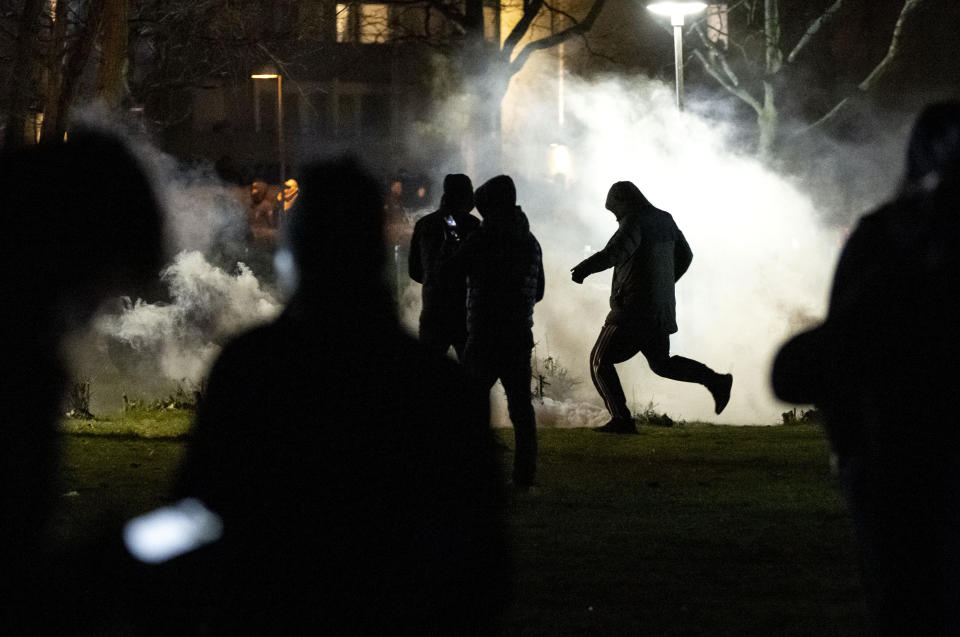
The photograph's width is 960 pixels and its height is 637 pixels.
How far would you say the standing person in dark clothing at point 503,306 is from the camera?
7.79 metres

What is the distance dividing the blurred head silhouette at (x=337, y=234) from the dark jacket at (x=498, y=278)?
4998mm

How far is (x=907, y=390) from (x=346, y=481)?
1.15 metres

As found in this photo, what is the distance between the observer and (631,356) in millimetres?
10312

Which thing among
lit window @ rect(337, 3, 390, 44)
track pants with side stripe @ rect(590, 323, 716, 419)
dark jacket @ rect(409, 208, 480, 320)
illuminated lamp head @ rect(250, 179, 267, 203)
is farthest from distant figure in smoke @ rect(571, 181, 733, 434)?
illuminated lamp head @ rect(250, 179, 267, 203)

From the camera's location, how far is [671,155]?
30281mm

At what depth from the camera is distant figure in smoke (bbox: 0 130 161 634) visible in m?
2.98

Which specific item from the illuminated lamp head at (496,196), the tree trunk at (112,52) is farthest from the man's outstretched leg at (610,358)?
the tree trunk at (112,52)

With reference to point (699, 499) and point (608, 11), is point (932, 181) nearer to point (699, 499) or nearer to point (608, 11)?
point (699, 499)

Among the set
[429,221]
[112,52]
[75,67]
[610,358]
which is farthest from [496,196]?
[75,67]

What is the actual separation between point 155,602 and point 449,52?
24.1 m

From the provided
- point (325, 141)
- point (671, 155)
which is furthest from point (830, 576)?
point (325, 141)

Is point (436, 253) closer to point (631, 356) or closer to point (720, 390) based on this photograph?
point (631, 356)

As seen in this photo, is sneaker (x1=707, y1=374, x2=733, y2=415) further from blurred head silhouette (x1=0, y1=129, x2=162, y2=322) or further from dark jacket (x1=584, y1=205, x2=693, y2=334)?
blurred head silhouette (x1=0, y1=129, x2=162, y2=322)

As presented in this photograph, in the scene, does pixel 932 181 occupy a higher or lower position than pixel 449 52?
lower
